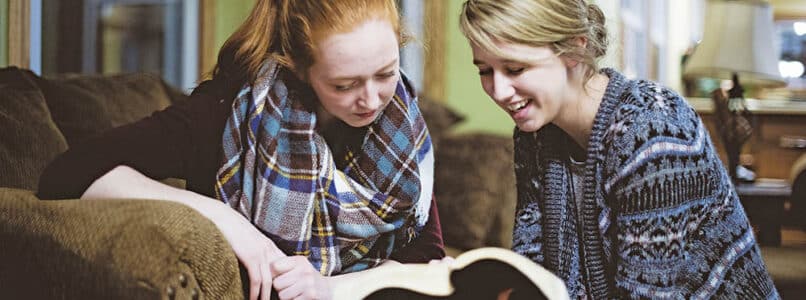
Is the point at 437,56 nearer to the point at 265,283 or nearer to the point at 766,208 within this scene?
the point at 766,208

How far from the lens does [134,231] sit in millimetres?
784

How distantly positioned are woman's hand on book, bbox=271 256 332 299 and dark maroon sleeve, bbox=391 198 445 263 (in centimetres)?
14

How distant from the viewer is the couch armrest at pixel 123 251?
77 centimetres

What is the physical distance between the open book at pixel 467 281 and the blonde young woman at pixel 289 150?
0.14ft

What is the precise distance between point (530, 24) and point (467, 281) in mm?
280

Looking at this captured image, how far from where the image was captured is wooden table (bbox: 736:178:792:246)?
6.50 feet

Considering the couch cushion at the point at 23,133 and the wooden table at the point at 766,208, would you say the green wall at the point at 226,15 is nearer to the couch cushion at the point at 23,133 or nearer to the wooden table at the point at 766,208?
the couch cushion at the point at 23,133

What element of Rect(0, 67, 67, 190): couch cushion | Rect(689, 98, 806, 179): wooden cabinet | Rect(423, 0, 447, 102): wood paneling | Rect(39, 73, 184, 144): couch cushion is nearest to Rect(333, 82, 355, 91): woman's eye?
Rect(0, 67, 67, 190): couch cushion

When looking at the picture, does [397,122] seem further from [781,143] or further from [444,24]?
[781,143]

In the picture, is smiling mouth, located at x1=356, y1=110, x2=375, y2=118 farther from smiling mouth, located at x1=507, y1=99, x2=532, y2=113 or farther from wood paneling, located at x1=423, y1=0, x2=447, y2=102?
wood paneling, located at x1=423, y1=0, x2=447, y2=102

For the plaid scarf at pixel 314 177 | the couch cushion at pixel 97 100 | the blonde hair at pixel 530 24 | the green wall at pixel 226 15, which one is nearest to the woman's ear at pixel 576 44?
the blonde hair at pixel 530 24

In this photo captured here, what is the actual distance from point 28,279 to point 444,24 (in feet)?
6.43

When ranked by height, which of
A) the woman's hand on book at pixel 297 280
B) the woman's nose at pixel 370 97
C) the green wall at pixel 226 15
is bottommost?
the woman's hand on book at pixel 297 280

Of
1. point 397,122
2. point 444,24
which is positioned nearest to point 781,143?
point 444,24
